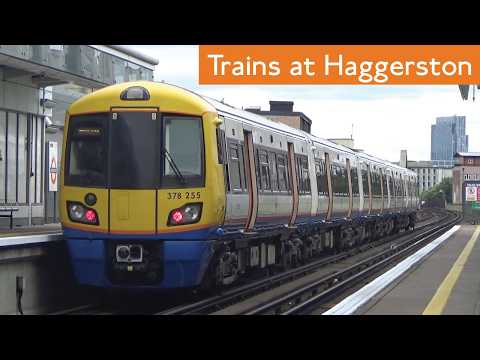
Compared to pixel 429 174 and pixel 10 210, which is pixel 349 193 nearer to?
pixel 10 210

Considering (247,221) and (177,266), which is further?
(247,221)

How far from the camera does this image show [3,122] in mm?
21781

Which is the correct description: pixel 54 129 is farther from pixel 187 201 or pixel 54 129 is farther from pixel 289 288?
pixel 187 201

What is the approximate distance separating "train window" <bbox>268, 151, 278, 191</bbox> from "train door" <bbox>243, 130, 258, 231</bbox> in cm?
114

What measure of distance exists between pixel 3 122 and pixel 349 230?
1062 centimetres

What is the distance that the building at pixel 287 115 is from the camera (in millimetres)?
65019

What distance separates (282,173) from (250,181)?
2.40 metres

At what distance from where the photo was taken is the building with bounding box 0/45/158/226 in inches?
834

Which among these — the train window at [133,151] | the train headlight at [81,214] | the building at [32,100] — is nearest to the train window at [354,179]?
the building at [32,100]

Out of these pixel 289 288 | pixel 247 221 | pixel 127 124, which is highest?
pixel 127 124

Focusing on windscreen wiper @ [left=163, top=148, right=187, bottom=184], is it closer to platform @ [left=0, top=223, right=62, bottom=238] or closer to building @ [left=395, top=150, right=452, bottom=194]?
platform @ [left=0, top=223, right=62, bottom=238]

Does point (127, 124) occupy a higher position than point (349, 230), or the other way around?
point (127, 124)

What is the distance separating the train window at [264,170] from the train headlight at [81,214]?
3.86 meters
